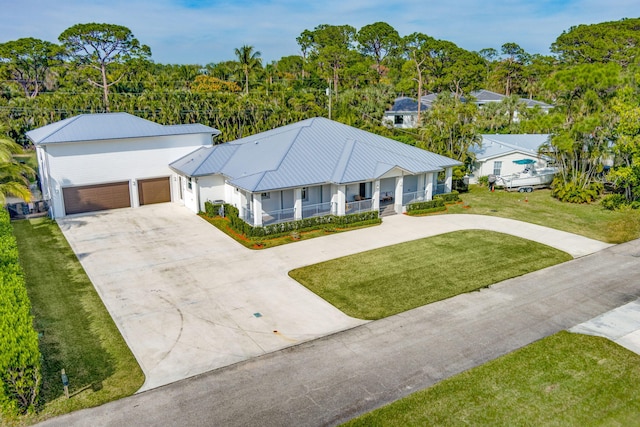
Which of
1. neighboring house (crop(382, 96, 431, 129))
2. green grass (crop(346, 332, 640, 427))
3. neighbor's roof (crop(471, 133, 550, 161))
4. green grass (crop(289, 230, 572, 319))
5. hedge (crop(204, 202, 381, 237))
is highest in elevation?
neighboring house (crop(382, 96, 431, 129))

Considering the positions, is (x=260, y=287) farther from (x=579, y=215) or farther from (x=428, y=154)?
(x=579, y=215)

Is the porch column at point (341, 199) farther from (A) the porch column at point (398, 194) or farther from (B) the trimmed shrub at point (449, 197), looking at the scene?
(B) the trimmed shrub at point (449, 197)

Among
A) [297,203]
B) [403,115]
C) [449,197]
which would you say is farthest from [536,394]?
[403,115]

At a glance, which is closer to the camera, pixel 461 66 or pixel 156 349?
pixel 156 349

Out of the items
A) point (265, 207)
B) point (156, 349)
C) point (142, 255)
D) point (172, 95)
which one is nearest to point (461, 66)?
point (172, 95)

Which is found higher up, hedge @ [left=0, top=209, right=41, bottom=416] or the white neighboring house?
the white neighboring house

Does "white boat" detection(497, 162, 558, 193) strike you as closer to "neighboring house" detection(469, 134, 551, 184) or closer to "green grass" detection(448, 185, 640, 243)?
"neighboring house" detection(469, 134, 551, 184)

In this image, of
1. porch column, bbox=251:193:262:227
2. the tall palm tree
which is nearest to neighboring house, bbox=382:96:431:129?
the tall palm tree

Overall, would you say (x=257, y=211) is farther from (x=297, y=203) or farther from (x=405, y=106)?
(x=405, y=106)
